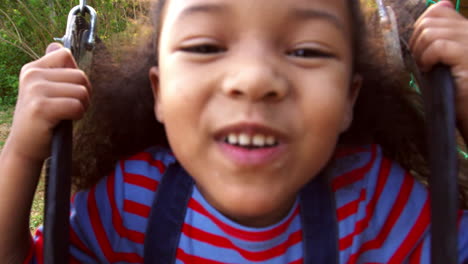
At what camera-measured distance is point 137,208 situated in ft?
3.48

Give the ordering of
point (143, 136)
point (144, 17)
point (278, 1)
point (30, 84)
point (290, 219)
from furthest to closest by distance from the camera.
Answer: point (144, 17) → point (143, 136) → point (290, 219) → point (30, 84) → point (278, 1)

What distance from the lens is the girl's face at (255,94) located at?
0.78 m

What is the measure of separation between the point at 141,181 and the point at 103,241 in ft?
0.51

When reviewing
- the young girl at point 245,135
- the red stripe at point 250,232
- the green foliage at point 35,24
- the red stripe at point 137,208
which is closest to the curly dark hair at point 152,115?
the young girl at point 245,135

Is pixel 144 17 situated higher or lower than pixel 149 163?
higher

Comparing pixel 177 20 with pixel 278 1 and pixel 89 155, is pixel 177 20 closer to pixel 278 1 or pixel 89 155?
pixel 278 1

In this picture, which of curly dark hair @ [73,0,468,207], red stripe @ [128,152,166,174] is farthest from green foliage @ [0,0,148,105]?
red stripe @ [128,152,166,174]

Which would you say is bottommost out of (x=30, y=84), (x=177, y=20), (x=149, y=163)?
(x=149, y=163)

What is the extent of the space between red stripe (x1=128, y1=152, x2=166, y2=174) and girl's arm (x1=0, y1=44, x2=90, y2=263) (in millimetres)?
248

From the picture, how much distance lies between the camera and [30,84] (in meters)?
0.90

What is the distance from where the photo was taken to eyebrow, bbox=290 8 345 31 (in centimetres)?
81

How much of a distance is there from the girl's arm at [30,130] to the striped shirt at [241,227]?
0.30ft

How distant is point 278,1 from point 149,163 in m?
0.53

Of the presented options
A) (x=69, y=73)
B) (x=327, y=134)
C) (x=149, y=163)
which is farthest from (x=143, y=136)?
(x=327, y=134)
